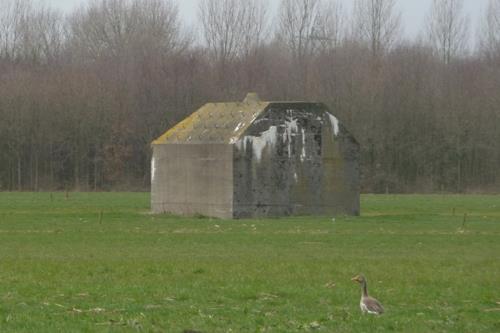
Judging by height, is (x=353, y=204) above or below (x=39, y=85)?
below

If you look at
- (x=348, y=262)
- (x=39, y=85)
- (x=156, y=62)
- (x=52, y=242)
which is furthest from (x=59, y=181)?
(x=348, y=262)

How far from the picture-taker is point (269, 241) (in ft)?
114

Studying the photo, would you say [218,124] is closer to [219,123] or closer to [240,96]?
[219,123]

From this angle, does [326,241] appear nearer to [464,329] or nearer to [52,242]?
[52,242]

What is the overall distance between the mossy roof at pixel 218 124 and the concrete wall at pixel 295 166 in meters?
0.68

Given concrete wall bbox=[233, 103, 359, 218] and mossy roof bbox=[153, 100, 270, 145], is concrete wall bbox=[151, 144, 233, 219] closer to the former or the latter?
mossy roof bbox=[153, 100, 270, 145]

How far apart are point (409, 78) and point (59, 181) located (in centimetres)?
3284

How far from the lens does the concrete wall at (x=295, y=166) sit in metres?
49.5

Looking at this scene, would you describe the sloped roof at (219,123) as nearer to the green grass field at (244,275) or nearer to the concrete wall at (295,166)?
the concrete wall at (295,166)

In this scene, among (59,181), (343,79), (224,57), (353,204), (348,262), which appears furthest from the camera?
(224,57)

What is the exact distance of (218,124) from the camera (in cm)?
5200

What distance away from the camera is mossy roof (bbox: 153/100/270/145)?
50500mm

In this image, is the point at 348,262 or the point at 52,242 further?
the point at 52,242

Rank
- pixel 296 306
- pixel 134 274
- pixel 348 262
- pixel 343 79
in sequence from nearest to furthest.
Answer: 1. pixel 296 306
2. pixel 134 274
3. pixel 348 262
4. pixel 343 79
